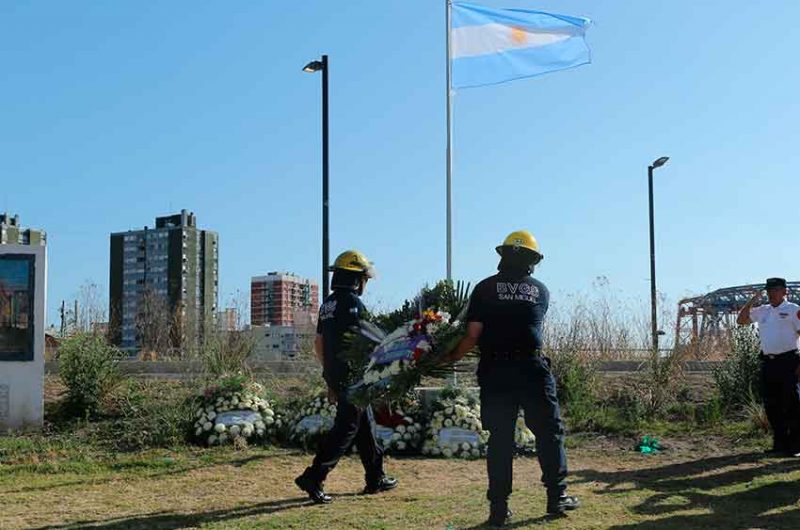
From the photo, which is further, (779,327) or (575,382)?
(575,382)

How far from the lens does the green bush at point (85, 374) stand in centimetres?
1106

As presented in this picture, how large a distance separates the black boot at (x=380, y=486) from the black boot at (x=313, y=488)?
1.64 feet

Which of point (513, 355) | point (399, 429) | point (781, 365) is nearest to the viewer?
point (513, 355)

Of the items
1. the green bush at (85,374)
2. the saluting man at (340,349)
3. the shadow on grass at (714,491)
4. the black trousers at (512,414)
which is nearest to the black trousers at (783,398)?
the shadow on grass at (714,491)

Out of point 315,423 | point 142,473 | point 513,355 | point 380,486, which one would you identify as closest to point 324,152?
point 315,423

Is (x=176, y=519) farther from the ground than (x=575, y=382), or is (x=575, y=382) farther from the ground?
(x=575, y=382)

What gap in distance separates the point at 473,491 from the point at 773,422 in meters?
3.88

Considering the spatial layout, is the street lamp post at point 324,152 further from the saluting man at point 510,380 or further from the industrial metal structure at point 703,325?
the saluting man at point 510,380

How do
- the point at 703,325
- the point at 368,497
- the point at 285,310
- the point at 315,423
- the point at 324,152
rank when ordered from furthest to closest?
1. the point at 285,310
2. the point at 324,152
3. the point at 703,325
4. the point at 315,423
5. the point at 368,497

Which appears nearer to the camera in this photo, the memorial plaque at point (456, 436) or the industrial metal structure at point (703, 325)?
the memorial plaque at point (456, 436)

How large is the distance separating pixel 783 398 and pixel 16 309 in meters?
9.08

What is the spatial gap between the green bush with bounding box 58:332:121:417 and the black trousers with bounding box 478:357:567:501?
6.64m

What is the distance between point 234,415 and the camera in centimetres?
995

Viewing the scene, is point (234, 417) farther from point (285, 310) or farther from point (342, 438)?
point (285, 310)
